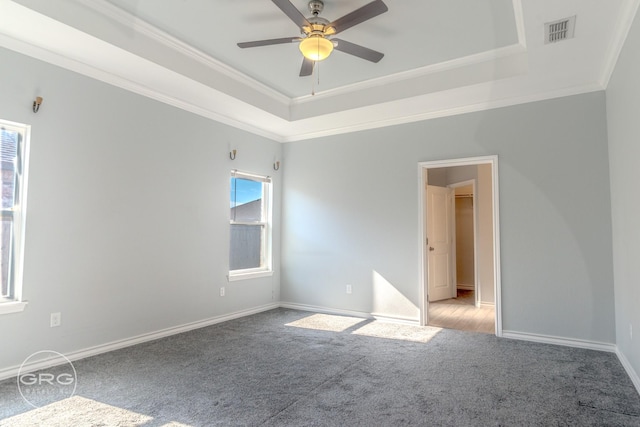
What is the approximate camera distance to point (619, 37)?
9.53 ft

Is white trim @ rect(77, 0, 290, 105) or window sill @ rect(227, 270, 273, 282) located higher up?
white trim @ rect(77, 0, 290, 105)

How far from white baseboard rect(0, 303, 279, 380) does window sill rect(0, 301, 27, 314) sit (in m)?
0.44

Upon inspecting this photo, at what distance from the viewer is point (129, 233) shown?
3.84 meters

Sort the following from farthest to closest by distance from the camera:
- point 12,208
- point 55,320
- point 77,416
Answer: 1. point 55,320
2. point 12,208
3. point 77,416

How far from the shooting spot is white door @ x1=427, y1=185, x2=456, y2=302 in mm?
6294

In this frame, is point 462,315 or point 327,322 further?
point 462,315

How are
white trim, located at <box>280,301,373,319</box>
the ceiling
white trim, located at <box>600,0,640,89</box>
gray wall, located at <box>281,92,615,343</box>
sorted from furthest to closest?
white trim, located at <box>280,301,373,319</box>, gray wall, located at <box>281,92,615,343</box>, the ceiling, white trim, located at <box>600,0,640,89</box>

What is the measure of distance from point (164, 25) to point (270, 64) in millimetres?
1117

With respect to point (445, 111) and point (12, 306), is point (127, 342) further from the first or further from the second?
point (445, 111)

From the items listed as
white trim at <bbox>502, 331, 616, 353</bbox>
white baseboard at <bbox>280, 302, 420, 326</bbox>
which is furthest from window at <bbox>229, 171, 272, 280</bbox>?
white trim at <bbox>502, 331, 616, 353</bbox>

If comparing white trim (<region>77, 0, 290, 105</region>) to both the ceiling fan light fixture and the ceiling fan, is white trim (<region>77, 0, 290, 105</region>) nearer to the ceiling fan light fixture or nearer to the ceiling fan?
the ceiling fan

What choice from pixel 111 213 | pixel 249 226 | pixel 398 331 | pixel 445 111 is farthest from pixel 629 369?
pixel 111 213

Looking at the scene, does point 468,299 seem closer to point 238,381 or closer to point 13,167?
point 238,381

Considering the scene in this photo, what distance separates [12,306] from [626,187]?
500cm
